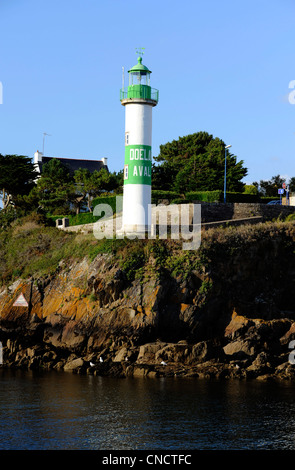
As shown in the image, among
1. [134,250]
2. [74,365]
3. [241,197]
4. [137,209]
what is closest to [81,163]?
[241,197]

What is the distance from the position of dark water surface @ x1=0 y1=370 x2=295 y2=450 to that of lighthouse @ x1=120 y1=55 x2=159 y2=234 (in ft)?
43.8

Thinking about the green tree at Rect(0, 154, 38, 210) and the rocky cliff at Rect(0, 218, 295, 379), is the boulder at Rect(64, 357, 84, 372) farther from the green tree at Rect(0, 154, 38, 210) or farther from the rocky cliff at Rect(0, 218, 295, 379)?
the green tree at Rect(0, 154, 38, 210)

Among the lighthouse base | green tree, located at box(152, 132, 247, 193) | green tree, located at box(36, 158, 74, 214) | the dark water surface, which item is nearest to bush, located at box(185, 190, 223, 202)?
green tree, located at box(152, 132, 247, 193)

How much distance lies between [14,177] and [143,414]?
39.0 metres

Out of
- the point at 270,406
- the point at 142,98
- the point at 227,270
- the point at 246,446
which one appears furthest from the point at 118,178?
the point at 246,446

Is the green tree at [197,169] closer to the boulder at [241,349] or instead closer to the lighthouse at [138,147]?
the lighthouse at [138,147]

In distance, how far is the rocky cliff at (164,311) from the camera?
37531 mm

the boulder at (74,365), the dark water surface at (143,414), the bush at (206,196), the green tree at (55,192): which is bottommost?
the dark water surface at (143,414)

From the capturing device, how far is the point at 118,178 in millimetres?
63875

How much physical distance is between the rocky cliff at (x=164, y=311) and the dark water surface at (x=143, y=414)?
99.8 inches

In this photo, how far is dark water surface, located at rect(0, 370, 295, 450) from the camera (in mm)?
25484

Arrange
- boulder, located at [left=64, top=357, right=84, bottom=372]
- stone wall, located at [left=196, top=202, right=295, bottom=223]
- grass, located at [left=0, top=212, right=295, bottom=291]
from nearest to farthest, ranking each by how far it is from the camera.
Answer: boulder, located at [left=64, top=357, right=84, bottom=372]
grass, located at [left=0, top=212, right=295, bottom=291]
stone wall, located at [left=196, top=202, right=295, bottom=223]

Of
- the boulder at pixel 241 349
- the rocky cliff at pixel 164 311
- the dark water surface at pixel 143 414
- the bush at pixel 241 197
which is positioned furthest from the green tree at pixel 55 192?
the dark water surface at pixel 143 414
